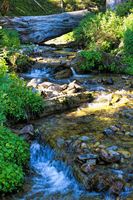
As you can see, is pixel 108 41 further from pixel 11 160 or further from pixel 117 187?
pixel 117 187

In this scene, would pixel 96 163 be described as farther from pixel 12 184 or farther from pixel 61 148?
pixel 12 184

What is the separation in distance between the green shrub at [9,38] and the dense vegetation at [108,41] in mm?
4244

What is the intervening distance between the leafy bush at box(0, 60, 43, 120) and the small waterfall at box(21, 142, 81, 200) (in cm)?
147

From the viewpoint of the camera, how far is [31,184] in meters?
8.37

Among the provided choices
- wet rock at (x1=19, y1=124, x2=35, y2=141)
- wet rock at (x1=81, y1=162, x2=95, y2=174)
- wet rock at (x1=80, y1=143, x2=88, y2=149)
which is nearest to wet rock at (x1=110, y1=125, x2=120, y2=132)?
wet rock at (x1=80, y1=143, x2=88, y2=149)

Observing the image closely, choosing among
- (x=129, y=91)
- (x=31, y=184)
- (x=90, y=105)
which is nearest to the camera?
(x=31, y=184)

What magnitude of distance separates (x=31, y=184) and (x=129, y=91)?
7.40 metres

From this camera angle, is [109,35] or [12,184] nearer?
[12,184]

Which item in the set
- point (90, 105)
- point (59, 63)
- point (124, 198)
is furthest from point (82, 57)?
point (124, 198)

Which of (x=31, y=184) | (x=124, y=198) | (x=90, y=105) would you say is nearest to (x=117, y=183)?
(x=124, y=198)

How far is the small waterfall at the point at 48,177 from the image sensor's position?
8.08 m

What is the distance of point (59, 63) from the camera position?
1861 centimetres

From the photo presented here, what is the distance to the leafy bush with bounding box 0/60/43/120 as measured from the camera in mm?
10758

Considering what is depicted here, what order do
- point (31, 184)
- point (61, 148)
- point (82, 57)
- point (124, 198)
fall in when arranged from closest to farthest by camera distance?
point (124, 198) < point (31, 184) < point (61, 148) < point (82, 57)
